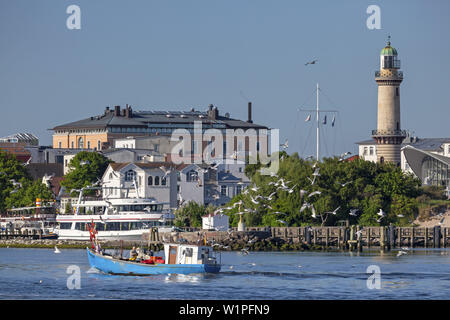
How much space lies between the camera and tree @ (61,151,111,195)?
A: 5669 inches

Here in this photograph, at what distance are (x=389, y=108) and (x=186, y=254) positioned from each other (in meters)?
78.2

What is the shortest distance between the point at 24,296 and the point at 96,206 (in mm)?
54543

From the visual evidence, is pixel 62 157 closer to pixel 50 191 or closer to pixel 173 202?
pixel 50 191

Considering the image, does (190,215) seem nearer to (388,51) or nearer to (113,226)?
(113,226)

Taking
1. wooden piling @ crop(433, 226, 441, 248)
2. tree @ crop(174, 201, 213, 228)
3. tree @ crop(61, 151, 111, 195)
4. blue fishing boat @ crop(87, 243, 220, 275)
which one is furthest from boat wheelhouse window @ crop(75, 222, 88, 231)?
blue fishing boat @ crop(87, 243, 220, 275)

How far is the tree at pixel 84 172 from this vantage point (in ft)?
472

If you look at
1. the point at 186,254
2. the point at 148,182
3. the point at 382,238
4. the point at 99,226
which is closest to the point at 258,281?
the point at 186,254

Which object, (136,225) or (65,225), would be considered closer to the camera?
(136,225)

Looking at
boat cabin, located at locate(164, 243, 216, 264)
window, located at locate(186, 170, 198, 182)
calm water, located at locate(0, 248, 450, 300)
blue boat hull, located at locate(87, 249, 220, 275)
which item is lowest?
calm water, located at locate(0, 248, 450, 300)

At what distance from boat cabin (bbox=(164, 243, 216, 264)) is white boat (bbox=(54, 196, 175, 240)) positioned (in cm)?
3528

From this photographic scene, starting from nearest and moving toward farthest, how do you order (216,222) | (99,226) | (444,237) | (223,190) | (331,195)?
(444,237) → (216,222) → (331,195) → (99,226) → (223,190)

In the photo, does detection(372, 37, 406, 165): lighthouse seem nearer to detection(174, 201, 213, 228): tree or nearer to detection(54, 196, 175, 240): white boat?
detection(174, 201, 213, 228): tree

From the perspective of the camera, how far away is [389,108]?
14988cm
